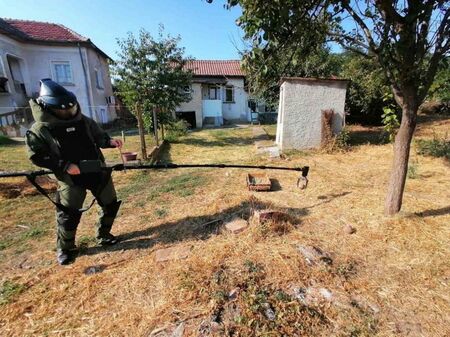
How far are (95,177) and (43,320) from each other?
1.40 m

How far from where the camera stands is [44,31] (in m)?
16.1

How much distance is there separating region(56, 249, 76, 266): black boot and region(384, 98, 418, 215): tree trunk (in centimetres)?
397

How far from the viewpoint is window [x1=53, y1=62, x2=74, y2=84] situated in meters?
16.0

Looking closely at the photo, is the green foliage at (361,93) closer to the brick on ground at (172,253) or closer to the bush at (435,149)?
the bush at (435,149)

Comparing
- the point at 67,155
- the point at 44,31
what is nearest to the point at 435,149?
the point at 67,155

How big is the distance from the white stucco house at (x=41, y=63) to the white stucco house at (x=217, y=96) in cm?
592

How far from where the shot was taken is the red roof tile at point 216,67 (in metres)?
20.5

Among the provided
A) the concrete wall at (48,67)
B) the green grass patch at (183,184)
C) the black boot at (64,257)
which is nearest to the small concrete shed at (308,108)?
the green grass patch at (183,184)

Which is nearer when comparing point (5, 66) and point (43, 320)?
point (43, 320)

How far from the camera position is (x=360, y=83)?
41.1 ft

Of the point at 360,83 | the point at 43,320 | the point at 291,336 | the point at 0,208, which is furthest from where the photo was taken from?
the point at 360,83

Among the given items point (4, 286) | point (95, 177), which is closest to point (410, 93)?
point (95, 177)

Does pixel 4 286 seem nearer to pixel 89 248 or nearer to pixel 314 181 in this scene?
pixel 89 248

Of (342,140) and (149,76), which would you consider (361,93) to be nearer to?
(342,140)
